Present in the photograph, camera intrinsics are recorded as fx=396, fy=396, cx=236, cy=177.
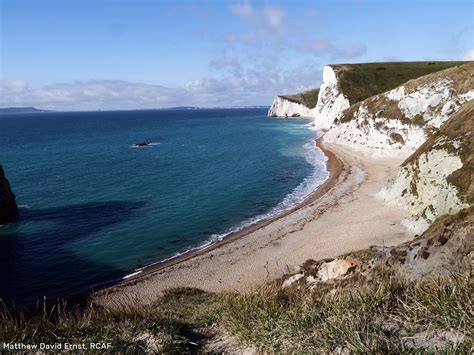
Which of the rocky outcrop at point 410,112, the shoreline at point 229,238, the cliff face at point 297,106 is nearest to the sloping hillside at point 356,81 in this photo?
the rocky outcrop at point 410,112

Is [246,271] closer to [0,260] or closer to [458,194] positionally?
[458,194]

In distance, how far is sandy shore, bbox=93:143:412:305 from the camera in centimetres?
2544

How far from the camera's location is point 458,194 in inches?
1099

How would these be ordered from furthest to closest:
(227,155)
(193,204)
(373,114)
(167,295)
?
(227,155)
(373,114)
(193,204)
(167,295)

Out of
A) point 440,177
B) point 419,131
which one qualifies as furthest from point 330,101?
point 440,177

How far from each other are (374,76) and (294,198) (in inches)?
3569

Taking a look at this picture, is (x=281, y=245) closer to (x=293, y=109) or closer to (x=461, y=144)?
(x=461, y=144)

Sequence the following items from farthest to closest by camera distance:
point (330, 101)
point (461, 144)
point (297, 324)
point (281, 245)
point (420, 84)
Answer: point (330, 101) < point (420, 84) < point (461, 144) < point (281, 245) < point (297, 324)

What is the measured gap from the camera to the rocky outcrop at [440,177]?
28.3 meters

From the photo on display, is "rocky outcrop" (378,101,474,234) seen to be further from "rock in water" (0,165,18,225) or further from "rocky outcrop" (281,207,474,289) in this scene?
"rock in water" (0,165,18,225)

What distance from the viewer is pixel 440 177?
3119 cm

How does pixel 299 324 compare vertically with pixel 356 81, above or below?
below

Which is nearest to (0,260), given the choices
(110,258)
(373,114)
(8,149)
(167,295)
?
(110,258)

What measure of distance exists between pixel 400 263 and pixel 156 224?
24375mm
